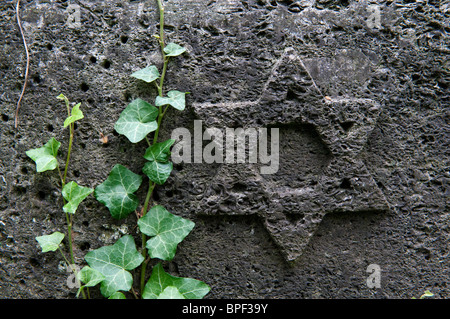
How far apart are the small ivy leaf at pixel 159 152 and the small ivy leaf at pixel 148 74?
25 cm

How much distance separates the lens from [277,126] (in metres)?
1.27

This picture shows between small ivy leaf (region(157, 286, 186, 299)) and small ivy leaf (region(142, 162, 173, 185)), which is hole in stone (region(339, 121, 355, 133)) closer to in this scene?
small ivy leaf (region(142, 162, 173, 185))

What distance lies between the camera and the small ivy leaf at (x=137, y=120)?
1.19 m

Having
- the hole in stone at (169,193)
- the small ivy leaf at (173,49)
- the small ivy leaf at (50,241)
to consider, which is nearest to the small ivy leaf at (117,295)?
the small ivy leaf at (50,241)

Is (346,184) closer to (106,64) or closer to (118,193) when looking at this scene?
(118,193)

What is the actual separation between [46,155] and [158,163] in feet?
1.48

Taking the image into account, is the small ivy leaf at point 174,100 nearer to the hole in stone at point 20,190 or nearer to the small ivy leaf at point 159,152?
the small ivy leaf at point 159,152

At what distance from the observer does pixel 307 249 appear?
4.18 feet

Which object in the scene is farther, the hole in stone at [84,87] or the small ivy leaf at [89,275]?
the hole in stone at [84,87]

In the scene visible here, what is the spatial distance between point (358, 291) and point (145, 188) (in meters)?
0.96

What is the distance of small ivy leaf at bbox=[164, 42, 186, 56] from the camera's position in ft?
4.09

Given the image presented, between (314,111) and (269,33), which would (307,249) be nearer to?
(314,111)

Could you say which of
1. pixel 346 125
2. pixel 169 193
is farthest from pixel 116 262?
pixel 346 125

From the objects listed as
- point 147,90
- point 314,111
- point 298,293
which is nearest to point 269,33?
point 314,111
